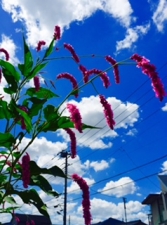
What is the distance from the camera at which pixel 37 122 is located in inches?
59.6

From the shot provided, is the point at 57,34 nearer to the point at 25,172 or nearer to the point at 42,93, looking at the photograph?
the point at 42,93

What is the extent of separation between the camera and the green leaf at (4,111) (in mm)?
1464

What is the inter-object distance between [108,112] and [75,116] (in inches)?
5.4

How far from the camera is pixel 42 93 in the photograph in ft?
5.37

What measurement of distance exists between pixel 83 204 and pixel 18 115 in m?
0.62

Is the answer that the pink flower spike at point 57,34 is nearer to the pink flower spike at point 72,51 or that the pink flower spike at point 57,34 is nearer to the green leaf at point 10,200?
the pink flower spike at point 72,51

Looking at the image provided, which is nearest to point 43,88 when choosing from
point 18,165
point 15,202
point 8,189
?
point 18,165

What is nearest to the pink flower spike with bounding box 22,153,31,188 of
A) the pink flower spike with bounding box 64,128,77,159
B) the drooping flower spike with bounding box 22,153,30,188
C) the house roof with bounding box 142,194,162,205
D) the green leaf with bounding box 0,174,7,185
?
the drooping flower spike with bounding box 22,153,30,188

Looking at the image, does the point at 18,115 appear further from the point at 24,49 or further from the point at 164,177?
the point at 164,177

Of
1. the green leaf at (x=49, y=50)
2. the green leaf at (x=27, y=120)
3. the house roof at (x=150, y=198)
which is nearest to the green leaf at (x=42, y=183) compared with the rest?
the green leaf at (x=27, y=120)

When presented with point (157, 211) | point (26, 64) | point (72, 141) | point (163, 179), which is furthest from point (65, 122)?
point (157, 211)

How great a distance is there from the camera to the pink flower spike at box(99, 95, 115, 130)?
1.17 metres

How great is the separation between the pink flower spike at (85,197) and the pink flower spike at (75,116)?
234mm

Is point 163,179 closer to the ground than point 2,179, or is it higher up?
higher up
